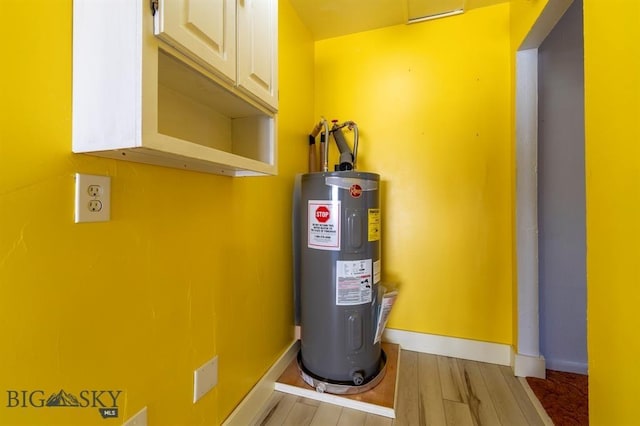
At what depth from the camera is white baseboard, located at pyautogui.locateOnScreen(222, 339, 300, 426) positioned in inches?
42.5

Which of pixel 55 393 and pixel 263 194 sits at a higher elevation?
pixel 263 194

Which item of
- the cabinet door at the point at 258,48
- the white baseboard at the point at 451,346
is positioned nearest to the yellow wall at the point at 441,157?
the white baseboard at the point at 451,346

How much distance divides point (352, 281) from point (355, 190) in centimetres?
42

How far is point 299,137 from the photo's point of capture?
1656 millimetres

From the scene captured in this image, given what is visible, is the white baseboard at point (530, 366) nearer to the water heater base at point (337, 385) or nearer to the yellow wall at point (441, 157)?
the yellow wall at point (441, 157)

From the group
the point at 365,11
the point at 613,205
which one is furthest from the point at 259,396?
the point at 365,11

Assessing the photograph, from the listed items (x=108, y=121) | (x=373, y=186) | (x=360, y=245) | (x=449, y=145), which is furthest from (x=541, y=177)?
(x=108, y=121)

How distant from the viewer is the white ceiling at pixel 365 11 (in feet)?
5.01

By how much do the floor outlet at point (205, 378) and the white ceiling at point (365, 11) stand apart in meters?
1.80

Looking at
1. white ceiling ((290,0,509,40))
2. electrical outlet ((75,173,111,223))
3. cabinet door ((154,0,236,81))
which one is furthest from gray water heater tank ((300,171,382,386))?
white ceiling ((290,0,509,40))

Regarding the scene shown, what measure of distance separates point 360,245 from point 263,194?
0.51 metres

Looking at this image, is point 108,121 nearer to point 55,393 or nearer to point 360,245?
point 55,393

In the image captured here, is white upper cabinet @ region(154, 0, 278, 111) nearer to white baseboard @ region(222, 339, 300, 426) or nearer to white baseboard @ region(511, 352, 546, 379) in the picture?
white baseboard @ region(222, 339, 300, 426)

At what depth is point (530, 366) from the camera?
4.64ft
